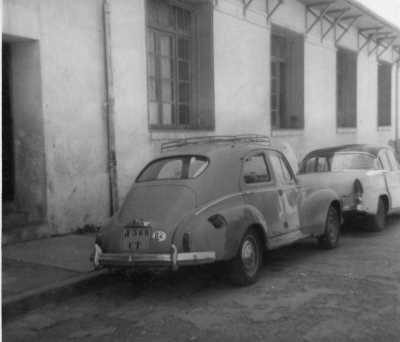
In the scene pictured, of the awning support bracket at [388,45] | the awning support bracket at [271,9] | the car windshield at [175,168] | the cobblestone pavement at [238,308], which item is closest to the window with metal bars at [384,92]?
the awning support bracket at [388,45]

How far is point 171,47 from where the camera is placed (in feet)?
37.0

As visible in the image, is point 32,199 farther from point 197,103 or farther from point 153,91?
point 197,103

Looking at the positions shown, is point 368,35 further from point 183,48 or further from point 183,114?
point 183,114

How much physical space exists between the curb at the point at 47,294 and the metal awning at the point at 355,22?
11751 mm

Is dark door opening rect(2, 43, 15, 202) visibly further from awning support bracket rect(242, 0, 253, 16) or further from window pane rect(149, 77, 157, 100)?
awning support bracket rect(242, 0, 253, 16)

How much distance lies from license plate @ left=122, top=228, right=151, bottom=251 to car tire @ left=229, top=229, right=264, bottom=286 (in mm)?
954

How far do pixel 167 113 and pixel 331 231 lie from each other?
4785 mm

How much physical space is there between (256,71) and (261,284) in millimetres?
8419

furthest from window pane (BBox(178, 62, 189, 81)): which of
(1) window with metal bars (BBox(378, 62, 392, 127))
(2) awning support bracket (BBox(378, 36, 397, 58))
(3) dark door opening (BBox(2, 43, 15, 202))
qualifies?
(1) window with metal bars (BBox(378, 62, 392, 127))

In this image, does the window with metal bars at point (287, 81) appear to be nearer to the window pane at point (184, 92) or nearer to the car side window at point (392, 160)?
the window pane at point (184, 92)

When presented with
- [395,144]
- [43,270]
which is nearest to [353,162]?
[43,270]

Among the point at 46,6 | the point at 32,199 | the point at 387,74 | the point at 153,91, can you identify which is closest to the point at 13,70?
the point at 46,6

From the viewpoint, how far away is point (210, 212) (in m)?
5.52

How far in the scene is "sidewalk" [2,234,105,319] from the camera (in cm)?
520
